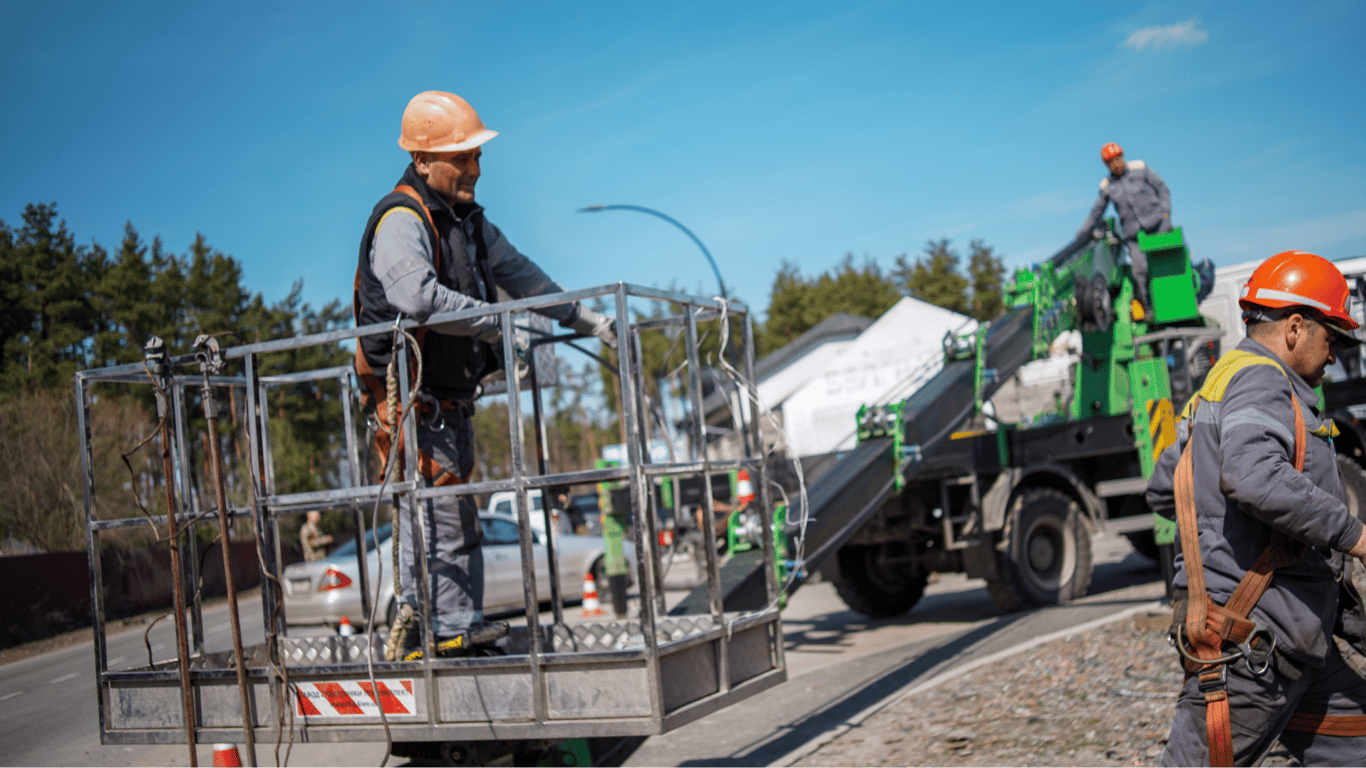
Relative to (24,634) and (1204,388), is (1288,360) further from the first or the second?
Answer: (24,634)

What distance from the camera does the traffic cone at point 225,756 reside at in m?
3.70

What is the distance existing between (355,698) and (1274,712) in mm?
3027

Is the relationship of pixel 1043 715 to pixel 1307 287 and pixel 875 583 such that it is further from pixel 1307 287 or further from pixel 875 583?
pixel 875 583

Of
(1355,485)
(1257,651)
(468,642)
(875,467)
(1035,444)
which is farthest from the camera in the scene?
(1035,444)

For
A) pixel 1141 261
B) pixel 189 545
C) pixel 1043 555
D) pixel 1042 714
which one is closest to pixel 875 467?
pixel 1042 714

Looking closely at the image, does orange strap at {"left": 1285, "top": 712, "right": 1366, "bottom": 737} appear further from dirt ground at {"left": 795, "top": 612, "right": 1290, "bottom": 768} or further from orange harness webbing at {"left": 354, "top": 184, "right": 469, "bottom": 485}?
orange harness webbing at {"left": 354, "top": 184, "right": 469, "bottom": 485}

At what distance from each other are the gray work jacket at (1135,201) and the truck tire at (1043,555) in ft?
8.61

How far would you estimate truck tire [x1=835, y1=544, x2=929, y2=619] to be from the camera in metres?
10.2

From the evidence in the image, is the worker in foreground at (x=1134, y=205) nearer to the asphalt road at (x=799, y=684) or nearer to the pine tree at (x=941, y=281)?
the asphalt road at (x=799, y=684)

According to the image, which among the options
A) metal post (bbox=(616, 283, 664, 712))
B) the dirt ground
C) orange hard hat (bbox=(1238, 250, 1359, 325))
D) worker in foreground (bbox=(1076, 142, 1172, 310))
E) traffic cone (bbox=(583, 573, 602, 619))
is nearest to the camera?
orange hard hat (bbox=(1238, 250, 1359, 325))

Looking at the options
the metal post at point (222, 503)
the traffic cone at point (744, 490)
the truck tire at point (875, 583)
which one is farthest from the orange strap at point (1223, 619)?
the truck tire at point (875, 583)

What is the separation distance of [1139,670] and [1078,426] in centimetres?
415

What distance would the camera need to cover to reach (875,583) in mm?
10391

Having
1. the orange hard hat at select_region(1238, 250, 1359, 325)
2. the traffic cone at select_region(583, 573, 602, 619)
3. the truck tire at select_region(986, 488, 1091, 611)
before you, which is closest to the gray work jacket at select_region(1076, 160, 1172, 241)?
the truck tire at select_region(986, 488, 1091, 611)
